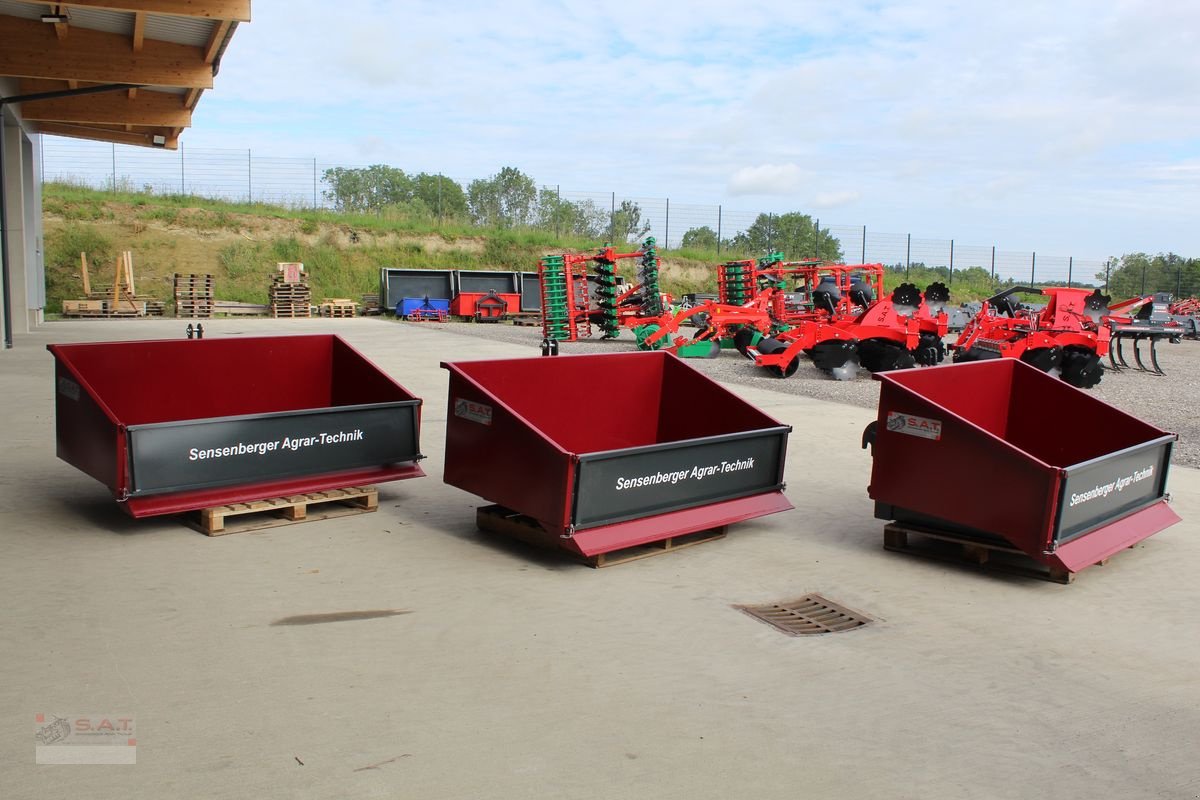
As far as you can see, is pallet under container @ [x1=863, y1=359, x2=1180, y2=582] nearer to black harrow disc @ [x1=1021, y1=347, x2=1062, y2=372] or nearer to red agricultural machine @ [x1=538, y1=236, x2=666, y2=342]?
black harrow disc @ [x1=1021, y1=347, x2=1062, y2=372]

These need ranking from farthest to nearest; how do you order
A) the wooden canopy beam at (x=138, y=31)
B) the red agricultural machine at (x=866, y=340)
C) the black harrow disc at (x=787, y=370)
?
1. the black harrow disc at (x=787, y=370)
2. the red agricultural machine at (x=866, y=340)
3. the wooden canopy beam at (x=138, y=31)

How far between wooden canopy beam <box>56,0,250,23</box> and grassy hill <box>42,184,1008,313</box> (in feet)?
69.7

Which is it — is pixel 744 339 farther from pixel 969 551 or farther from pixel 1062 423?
pixel 969 551

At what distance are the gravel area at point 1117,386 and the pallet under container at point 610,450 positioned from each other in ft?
18.6

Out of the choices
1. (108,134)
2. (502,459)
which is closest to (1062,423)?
(502,459)

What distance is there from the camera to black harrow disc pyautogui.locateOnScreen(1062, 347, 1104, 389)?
16.2 meters

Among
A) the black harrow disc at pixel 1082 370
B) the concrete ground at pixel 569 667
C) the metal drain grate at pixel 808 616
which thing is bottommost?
the metal drain grate at pixel 808 616

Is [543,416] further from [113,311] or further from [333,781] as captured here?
[113,311]

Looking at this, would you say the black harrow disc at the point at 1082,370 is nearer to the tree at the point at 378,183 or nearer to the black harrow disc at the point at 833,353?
the black harrow disc at the point at 833,353

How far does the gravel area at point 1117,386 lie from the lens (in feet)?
41.4

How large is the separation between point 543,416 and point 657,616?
270 centimetres

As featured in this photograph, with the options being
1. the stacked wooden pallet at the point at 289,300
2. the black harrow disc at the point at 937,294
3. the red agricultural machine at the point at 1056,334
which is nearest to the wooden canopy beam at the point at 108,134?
the stacked wooden pallet at the point at 289,300

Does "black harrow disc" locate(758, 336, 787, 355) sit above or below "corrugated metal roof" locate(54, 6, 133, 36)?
below

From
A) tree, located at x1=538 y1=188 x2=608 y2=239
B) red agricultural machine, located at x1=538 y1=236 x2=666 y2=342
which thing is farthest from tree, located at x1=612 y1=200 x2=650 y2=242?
red agricultural machine, located at x1=538 y1=236 x2=666 y2=342
